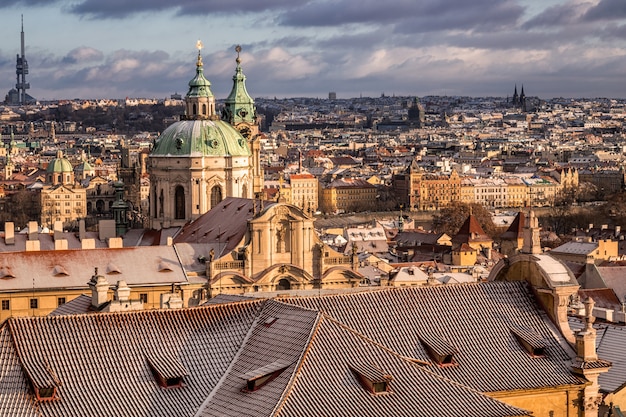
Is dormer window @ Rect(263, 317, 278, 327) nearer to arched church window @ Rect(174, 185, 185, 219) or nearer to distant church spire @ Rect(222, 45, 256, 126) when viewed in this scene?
arched church window @ Rect(174, 185, 185, 219)

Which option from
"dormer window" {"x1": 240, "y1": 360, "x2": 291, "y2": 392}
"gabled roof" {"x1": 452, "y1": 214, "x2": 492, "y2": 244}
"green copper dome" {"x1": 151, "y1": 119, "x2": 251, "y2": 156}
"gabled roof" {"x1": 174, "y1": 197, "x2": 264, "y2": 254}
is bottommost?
"gabled roof" {"x1": 452, "y1": 214, "x2": 492, "y2": 244}

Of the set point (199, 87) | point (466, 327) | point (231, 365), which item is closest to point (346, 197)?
point (199, 87)

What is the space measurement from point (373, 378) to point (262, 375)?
6.61 ft

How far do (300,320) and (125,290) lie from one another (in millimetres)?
9313

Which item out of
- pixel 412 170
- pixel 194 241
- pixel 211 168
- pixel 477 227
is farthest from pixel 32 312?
pixel 412 170

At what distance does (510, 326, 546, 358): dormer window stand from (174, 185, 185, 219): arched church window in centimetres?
5050

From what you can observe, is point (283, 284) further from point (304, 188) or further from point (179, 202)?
point (304, 188)

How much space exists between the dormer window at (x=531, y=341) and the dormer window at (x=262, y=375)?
20.0 feet

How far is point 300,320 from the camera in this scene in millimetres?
27766

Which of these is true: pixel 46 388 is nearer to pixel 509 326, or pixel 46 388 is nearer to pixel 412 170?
pixel 509 326

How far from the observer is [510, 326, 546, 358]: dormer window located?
3009cm

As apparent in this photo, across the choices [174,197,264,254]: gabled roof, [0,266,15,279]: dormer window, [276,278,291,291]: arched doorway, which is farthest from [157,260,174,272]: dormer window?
[0,266,15,279]: dormer window

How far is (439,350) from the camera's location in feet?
95.0

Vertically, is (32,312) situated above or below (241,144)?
below
